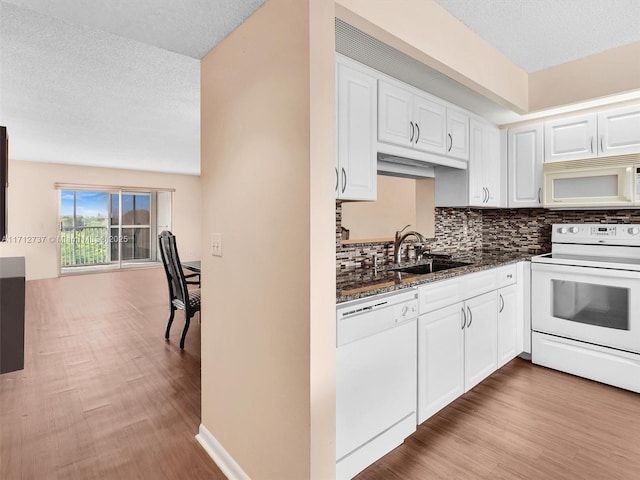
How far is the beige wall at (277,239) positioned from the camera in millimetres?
1341

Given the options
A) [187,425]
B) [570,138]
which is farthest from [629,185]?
[187,425]

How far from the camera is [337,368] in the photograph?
1.56m

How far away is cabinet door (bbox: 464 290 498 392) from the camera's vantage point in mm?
2389

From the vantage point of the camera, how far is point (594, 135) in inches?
114

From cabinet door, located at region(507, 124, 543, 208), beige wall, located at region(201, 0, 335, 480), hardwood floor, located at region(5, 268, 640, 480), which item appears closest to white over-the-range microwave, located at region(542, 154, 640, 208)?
cabinet door, located at region(507, 124, 543, 208)

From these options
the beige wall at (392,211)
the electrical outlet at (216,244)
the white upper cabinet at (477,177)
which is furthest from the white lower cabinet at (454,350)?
the electrical outlet at (216,244)

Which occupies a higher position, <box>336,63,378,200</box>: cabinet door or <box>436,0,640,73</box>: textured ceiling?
<box>436,0,640,73</box>: textured ceiling

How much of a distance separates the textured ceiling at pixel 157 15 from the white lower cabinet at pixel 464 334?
169 cm

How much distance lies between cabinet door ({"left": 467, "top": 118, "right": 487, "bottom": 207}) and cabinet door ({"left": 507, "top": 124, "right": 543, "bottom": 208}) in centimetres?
39

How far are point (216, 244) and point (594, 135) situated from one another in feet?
10.1

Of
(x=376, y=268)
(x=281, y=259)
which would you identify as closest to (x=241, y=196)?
(x=281, y=259)

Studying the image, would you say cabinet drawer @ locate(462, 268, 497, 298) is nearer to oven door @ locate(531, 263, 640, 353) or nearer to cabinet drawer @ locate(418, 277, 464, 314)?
cabinet drawer @ locate(418, 277, 464, 314)

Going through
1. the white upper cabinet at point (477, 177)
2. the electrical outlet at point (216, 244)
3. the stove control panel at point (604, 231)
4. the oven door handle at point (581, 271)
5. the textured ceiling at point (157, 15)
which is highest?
the textured ceiling at point (157, 15)

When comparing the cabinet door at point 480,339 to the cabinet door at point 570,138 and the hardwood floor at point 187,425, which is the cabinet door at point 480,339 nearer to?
the hardwood floor at point 187,425
